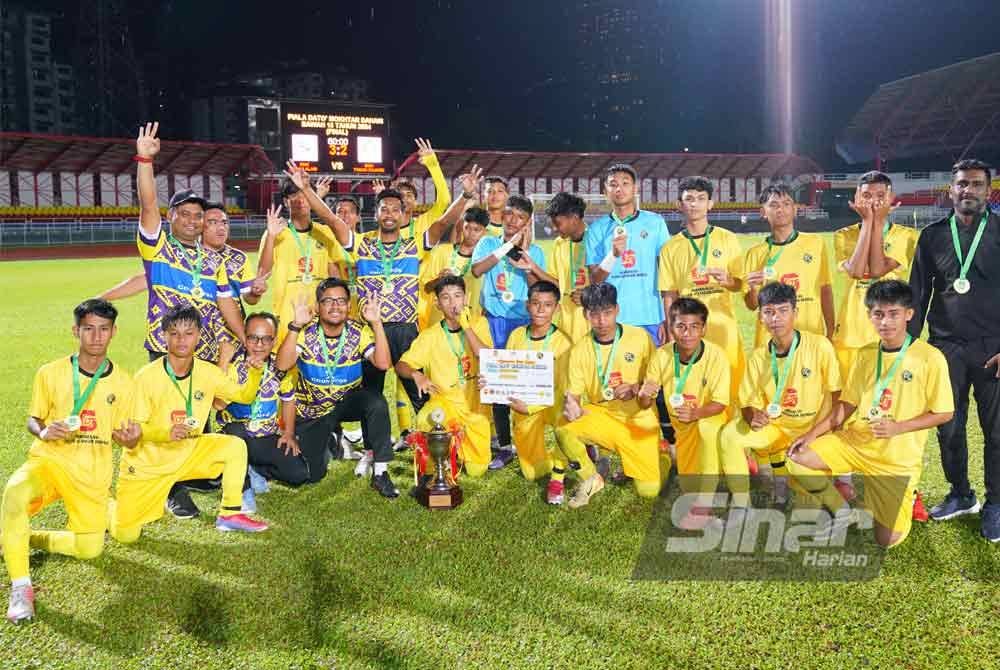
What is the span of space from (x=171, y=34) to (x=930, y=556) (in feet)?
236

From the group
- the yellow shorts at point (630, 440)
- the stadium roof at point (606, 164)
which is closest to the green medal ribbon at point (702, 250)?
the yellow shorts at point (630, 440)

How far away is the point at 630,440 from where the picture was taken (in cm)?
501

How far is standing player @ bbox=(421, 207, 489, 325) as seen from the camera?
6.02 m

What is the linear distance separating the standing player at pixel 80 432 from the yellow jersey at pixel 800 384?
350 cm

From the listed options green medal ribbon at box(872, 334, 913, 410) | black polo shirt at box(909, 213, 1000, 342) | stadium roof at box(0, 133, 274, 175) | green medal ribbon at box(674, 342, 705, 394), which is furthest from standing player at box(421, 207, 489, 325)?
stadium roof at box(0, 133, 274, 175)

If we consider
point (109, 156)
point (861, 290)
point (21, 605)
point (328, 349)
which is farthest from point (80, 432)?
point (109, 156)

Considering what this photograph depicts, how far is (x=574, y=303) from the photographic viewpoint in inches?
230

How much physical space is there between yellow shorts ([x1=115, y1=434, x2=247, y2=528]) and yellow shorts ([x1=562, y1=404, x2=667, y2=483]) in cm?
207

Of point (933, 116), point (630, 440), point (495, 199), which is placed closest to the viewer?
point (630, 440)

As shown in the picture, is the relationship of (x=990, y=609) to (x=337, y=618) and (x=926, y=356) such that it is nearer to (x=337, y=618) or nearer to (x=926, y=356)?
→ (x=926, y=356)

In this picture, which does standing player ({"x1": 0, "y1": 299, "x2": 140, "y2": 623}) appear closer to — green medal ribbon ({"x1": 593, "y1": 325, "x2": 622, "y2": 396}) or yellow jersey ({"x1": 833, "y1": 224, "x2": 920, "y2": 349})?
green medal ribbon ({"x1": 593, "y1": 325, "x2": 622, "y2": 396})

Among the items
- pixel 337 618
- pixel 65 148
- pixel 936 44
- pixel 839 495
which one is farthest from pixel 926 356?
pixel 936 44

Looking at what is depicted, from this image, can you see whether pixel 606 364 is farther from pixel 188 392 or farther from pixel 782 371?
pixel 188 392

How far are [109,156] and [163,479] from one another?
41.9m
